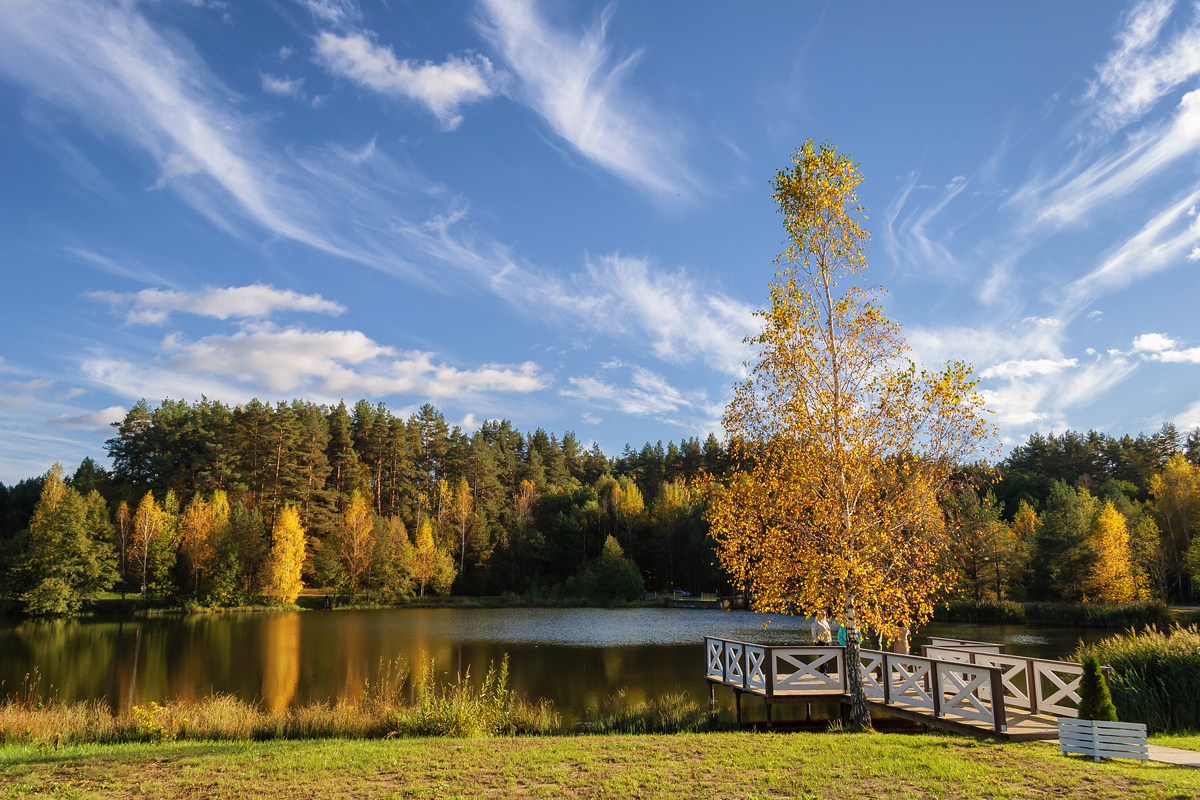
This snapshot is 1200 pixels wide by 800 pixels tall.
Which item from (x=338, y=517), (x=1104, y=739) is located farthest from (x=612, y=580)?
(x=1104, y=739)

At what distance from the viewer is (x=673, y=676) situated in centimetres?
2122

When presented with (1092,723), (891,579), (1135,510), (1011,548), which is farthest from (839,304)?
(1135,510)

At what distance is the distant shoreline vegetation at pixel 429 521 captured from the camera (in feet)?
153

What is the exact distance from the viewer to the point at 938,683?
1159 cm

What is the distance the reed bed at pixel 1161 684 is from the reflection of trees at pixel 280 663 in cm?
1742

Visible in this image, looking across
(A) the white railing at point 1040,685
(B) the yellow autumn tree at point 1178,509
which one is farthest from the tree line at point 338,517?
(A) the white railing at point 1040,685

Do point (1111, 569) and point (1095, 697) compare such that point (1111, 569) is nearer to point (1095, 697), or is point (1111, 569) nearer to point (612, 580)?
point (612, 580)

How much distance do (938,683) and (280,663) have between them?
22.1 m

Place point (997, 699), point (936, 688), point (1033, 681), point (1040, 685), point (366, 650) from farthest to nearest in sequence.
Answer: point (366, 650) < point (936, 688) < point (1033, 681) < point (1040, 685) < point (997, 699)

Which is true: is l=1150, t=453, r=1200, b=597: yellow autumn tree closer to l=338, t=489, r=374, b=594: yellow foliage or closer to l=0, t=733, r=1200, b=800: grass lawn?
l=0, t=733, r=1200, b=800: grass lawn

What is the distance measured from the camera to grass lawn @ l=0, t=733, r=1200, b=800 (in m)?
6.97

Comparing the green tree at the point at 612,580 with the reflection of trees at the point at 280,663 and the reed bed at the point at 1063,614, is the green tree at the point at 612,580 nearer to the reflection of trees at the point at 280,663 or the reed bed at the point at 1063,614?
the reed bed at the point at 1063,614

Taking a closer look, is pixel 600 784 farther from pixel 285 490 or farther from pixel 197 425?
pixel 197 425

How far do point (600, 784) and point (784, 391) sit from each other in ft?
23.7
